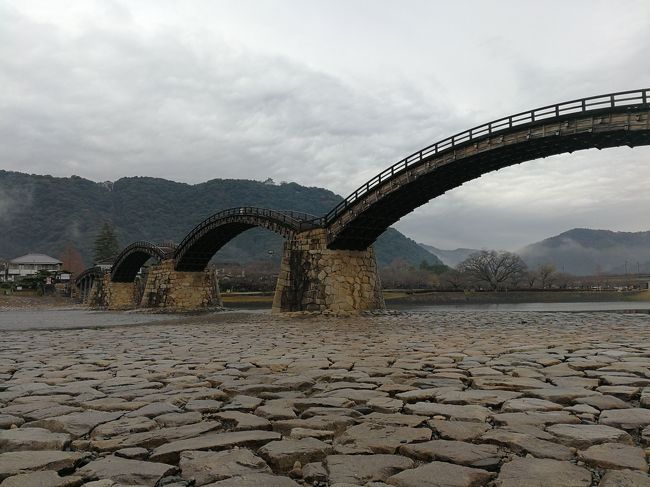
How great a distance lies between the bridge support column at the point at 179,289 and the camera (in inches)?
1584

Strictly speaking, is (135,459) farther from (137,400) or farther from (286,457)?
(137,400)

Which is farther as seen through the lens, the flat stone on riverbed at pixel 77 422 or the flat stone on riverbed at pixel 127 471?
the flat stone on riverbed at pixel 77 422

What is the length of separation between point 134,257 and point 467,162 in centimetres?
4280

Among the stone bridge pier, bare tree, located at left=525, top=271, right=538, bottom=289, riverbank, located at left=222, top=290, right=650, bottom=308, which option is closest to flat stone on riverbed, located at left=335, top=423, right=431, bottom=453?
the stone bridge pier

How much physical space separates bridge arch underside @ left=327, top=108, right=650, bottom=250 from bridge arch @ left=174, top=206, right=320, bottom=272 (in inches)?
110

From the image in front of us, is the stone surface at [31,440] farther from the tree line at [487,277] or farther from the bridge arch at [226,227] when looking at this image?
the tree line at [487,277]

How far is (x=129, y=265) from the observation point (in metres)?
56.0

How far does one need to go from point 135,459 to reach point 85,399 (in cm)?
205

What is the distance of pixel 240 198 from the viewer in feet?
549

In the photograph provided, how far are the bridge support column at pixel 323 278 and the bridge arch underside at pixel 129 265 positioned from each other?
26.8 m

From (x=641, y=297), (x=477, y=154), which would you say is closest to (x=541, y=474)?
(x=477, y=154)

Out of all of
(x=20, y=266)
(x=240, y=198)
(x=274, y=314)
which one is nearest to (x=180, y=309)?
(x=274, y=314)

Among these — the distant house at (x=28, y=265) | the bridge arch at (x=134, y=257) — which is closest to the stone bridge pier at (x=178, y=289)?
the bridge arch at (x=134, y=257)

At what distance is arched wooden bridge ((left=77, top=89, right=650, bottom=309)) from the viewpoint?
16.9 meters
